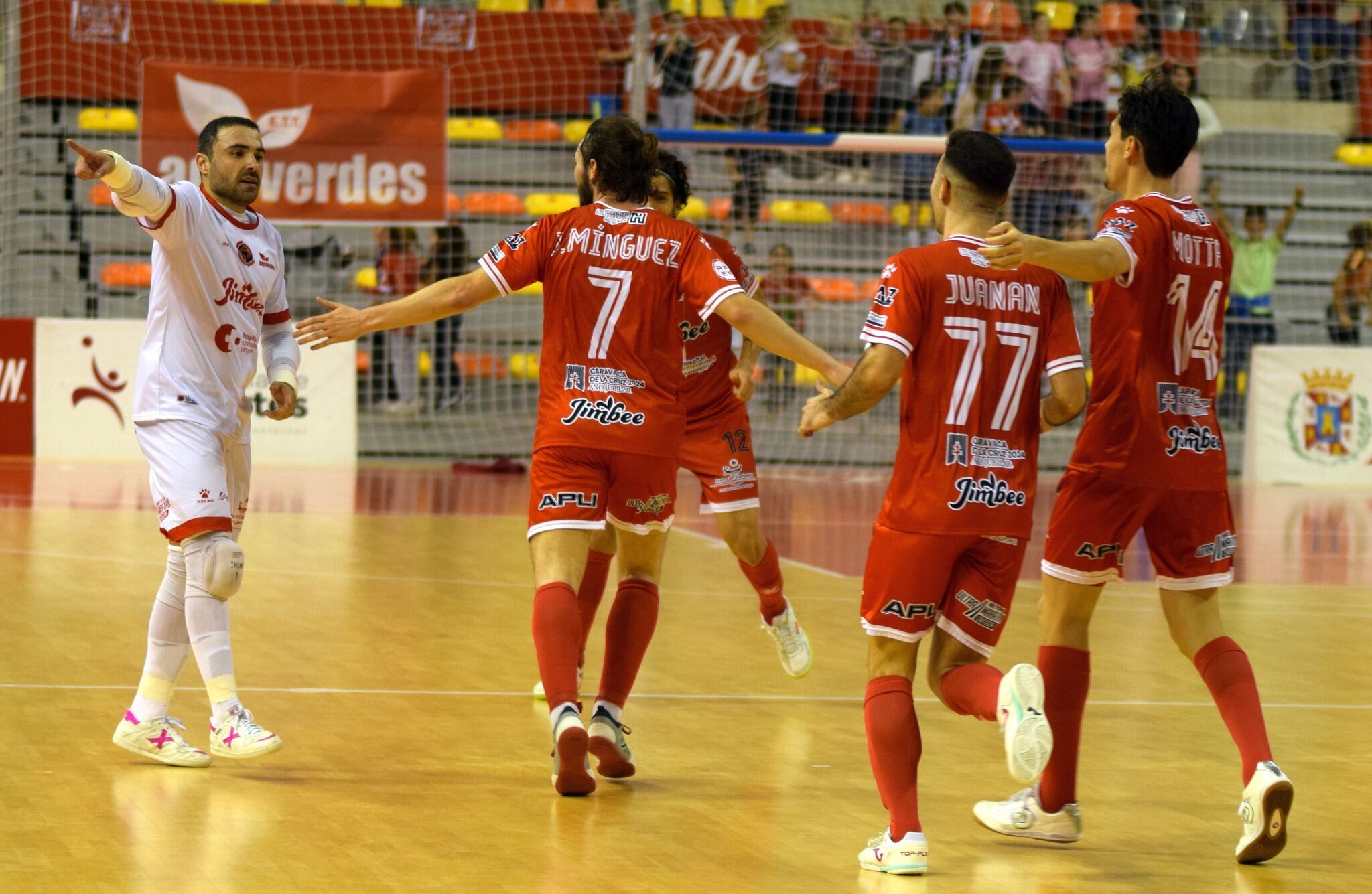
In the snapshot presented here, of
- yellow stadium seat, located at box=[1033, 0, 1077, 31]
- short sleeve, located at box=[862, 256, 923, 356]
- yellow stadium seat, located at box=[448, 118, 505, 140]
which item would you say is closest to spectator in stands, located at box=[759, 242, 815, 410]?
yellow stadium seat, located at box=[448, 118, 505, 140]

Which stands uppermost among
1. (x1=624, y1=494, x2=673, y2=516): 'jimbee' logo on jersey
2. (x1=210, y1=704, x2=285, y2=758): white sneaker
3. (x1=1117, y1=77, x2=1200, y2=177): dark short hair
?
(x1=1117, y1=77, x2=1200, y2=177): dark short hair

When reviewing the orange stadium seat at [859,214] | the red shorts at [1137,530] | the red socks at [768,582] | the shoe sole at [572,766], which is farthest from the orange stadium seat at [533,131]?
the red shorts at [1137,530]

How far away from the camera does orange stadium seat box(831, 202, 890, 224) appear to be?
19969 mm

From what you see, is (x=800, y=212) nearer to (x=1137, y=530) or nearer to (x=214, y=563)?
(x=214, y=563)

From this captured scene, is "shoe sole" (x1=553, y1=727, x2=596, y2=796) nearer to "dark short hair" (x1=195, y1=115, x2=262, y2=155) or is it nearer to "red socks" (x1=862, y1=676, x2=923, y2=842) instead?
"red socks" (x1=862, y1=676, x2=923, y2=842)

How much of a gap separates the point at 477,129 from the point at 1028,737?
1656 centimetres

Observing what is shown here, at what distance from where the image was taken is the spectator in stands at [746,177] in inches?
752

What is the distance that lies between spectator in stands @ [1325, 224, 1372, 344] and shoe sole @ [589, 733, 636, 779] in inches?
637

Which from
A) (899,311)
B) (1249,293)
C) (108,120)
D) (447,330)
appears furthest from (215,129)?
(1249,293)

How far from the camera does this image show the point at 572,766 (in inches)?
203

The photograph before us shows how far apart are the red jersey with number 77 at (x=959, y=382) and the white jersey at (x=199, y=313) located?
235 cm

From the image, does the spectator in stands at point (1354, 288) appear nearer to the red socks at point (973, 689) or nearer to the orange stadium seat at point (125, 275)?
the orange stadium seat at point (125, 275)

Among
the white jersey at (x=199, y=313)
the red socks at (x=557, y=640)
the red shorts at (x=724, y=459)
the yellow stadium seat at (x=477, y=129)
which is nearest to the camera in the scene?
the red socks at (x=557, y=640)

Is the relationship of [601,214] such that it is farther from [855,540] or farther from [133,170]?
[855,540]
